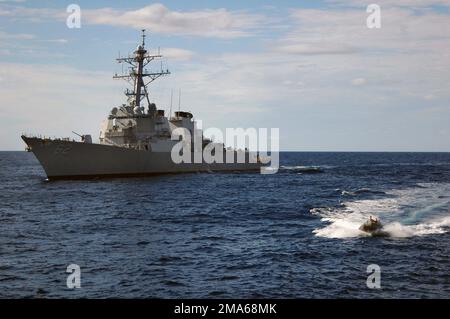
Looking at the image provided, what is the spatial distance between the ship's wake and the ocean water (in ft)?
0.26

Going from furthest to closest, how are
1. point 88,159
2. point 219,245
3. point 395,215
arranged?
point 88,159, point 395,215, point 219,245

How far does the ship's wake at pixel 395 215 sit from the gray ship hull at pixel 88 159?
1076 inches

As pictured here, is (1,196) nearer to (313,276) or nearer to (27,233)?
(27,233)

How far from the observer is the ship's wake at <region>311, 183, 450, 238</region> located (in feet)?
88.2

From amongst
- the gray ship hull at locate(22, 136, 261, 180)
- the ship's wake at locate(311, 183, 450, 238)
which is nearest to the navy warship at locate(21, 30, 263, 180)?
the gray ship hull at locate(22, 136, 261, 180)

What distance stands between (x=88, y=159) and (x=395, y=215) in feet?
113

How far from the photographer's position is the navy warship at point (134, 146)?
52.8 meters

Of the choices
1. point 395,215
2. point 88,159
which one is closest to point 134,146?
point 88,159

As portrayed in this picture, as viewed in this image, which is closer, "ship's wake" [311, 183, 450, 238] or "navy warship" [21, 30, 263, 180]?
"ship's wake" [311, 183, 450, 238]

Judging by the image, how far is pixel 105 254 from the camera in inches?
866

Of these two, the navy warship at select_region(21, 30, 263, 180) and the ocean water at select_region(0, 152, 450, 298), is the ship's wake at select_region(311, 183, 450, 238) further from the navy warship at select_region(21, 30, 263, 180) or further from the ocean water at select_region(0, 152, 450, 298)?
the navy warship at select_region(21, 30, 263, 180)

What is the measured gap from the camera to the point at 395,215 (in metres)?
32.4

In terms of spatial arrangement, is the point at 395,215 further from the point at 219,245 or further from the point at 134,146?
the point at 134,146
